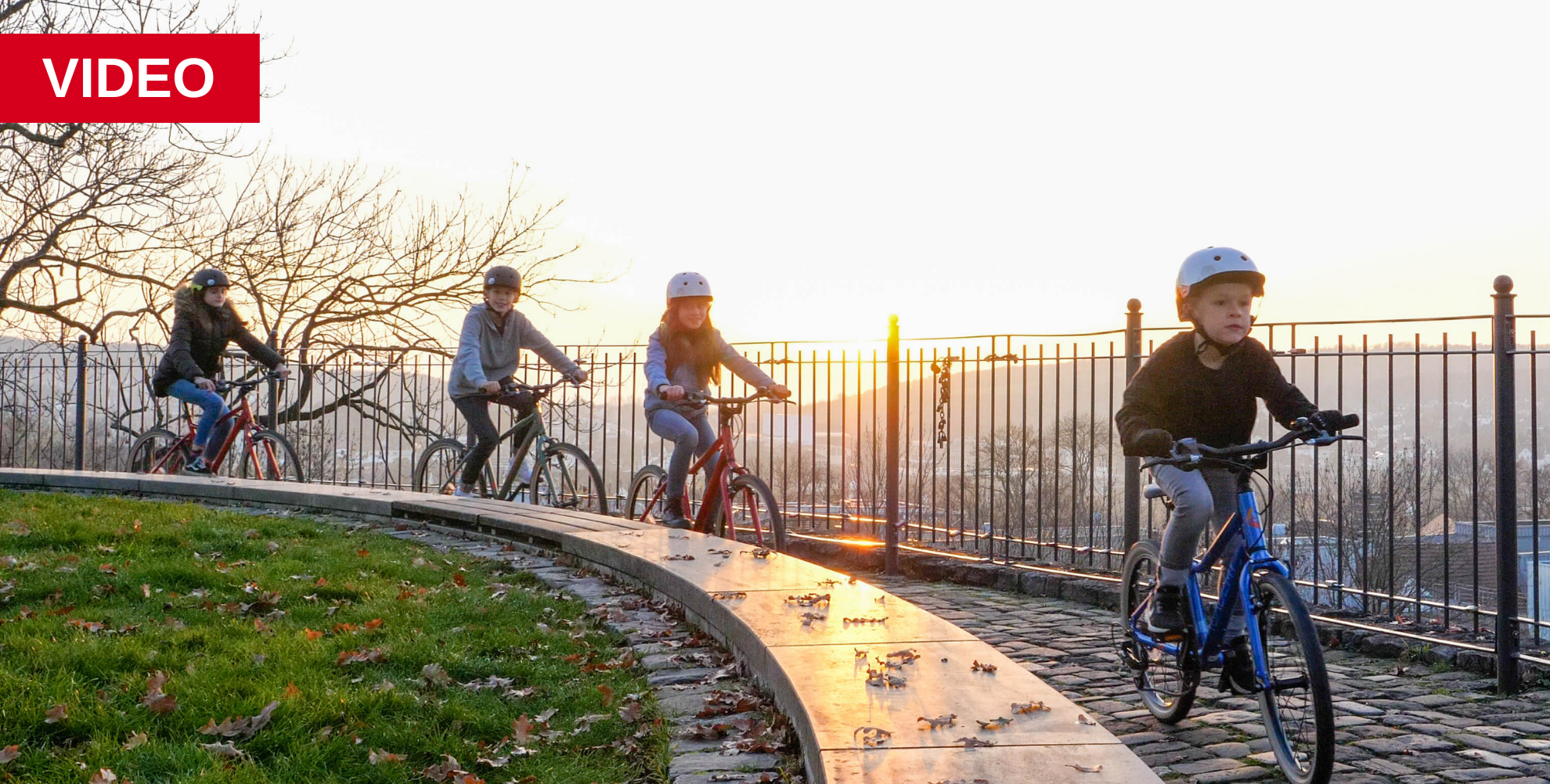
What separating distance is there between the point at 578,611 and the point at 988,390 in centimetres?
436

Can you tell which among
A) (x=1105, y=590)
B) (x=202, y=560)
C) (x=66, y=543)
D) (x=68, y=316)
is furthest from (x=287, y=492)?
(x=68, y=316)

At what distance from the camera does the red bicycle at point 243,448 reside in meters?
12.6

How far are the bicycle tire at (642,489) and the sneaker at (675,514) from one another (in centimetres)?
58

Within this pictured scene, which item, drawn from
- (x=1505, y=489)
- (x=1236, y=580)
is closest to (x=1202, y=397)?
(x=1236, y=580)

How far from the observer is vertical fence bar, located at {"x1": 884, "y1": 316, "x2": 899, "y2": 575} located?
9898 millimetres

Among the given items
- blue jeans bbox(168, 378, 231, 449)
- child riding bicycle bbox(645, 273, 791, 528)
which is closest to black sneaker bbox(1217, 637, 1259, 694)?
child riding bicycle bbox(645, 273, 791, 528)

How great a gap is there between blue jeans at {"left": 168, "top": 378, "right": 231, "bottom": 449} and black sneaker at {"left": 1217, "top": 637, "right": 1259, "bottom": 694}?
33.6 ft

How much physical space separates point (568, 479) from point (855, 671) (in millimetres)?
6091

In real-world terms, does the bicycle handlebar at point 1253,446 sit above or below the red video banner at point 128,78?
below

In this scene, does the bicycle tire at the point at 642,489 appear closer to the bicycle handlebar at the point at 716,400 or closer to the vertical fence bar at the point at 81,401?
the bicycle handlebar at the point at 716,400

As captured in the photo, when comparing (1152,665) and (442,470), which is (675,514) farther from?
(1152,665)

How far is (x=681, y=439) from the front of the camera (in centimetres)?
845

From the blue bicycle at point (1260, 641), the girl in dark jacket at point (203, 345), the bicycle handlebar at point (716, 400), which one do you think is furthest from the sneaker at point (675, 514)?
the girl in dark jacket at point (203, 345)

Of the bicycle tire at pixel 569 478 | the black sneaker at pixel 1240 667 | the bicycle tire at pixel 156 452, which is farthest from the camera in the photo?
the bicycle tire at pixel 156 452
